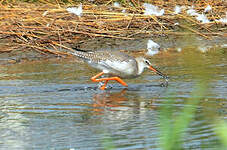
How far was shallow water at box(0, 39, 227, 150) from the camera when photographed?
5.10 meters

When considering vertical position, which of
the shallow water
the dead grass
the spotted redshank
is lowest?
the shallow water

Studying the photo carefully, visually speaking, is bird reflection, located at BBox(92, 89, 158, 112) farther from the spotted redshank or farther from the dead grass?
the dead grass

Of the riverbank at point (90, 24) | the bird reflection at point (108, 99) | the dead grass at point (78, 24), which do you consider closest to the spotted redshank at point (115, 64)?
the bird reflection at point (108, 99)

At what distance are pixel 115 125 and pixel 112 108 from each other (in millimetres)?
969

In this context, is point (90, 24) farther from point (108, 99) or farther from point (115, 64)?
point (108, 99)

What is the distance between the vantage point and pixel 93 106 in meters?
6.82

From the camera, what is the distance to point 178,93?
7.44m

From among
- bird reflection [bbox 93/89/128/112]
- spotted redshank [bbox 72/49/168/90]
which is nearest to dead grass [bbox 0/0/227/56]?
spotted redshank [bbox 72/49/168/90]

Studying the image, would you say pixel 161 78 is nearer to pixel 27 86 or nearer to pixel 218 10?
pixel 27 86

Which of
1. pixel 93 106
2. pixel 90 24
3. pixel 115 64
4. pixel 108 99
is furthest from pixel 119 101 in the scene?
pixel 90 24

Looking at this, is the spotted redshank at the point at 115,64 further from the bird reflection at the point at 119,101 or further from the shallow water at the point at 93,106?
the bird reflection at the point at 119,101

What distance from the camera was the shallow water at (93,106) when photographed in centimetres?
510

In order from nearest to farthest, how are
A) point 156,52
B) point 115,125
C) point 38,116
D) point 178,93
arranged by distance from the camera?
point 115,125
point 38,116
point 178,93
point 156,52

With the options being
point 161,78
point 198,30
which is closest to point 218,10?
point 198,30
